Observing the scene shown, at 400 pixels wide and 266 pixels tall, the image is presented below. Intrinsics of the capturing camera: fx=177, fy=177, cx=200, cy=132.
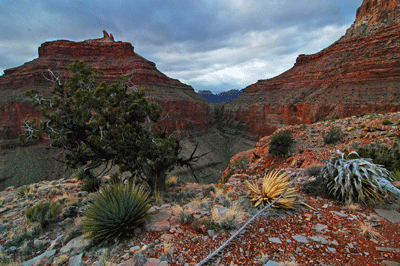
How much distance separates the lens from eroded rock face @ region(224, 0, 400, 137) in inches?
1164

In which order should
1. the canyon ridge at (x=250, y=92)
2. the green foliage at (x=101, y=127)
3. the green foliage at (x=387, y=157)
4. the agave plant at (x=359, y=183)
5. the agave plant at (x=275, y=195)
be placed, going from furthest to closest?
the canyon ridge at (x=250, y=92), the green foliage at (x=387, y=157), the green foliage at (x=101, y=127), the agave plant at (x=275, y=195), the agave plant at (x=359, y=183)

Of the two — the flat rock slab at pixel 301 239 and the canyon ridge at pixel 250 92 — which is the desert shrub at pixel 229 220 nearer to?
the flat rock slab at pixel 301 239

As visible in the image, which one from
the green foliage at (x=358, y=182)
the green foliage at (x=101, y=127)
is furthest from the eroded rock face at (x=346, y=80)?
the green foliage at (x=101, y=127)

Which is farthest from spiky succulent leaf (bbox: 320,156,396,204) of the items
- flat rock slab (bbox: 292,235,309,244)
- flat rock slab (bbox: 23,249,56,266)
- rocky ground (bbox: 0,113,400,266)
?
flat rock slab (bbox: 23,249,56,266)

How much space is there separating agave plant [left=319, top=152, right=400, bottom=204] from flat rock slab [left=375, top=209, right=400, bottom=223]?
0.25 meters

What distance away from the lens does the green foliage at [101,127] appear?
6203 mm

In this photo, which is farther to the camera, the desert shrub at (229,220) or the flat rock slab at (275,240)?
the desert shrub at (229,220)

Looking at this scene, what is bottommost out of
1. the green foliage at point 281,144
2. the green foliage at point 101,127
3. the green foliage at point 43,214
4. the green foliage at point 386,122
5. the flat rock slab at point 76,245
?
the green foliage at point 281,144

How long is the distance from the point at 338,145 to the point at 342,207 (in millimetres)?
8008

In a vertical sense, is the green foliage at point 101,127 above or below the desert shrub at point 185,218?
above

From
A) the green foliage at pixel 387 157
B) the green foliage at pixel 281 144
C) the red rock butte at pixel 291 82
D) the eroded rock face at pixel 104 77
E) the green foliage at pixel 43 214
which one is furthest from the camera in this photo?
the eroded rock face at pixel 104 77

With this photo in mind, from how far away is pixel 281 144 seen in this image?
13.0 meters

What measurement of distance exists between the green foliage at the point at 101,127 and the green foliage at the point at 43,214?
2104mm

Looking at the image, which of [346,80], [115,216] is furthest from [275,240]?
[346,80]
